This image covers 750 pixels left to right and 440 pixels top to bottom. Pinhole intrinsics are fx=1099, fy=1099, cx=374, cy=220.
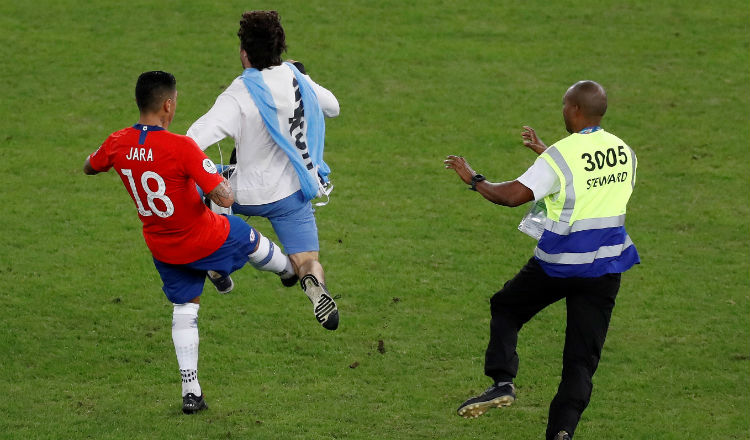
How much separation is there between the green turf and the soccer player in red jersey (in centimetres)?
88

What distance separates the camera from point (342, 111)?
48.8 ft

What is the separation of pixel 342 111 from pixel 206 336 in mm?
5915

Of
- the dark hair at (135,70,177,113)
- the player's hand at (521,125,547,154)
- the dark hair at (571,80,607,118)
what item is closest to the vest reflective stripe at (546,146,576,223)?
the dark hair at (571,80,607,118)

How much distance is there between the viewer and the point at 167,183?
23.4ft

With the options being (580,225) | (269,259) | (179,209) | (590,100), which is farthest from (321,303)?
(590,100)

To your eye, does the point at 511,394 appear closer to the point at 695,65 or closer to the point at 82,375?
the point at 82,375

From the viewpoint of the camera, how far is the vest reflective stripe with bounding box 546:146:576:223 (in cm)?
696

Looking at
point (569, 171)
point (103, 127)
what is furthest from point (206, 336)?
point (103, 127)

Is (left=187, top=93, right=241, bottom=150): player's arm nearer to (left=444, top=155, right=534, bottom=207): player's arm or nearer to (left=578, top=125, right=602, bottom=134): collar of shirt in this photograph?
(left=444, top=155, right=534, bottom=207): player's arm

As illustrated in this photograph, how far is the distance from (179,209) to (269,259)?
921mm

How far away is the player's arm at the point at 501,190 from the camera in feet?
22.7

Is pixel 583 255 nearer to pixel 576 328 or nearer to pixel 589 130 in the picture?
pixel 576 328

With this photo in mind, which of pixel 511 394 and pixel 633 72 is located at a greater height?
pixel 633 72

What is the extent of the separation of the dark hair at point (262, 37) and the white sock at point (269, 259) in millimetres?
1257
